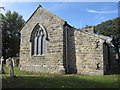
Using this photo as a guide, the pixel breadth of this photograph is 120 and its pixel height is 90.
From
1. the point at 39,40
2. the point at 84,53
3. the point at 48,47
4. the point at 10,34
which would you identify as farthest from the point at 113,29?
the point at 10,34

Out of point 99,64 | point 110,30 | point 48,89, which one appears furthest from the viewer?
point 110,30

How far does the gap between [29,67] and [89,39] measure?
27.3 feet

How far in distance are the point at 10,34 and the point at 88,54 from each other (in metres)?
29.4

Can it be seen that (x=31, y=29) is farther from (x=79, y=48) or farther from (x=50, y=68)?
(x=79, y=48)

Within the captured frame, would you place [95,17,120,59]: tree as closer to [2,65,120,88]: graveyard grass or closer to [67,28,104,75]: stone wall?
[67,28,104,75]: stone wall

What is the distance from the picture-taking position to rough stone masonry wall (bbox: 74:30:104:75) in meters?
12.2

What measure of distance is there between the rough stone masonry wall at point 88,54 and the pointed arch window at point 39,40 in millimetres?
4057

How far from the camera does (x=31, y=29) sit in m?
16.7

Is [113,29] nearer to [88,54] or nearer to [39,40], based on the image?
[88,54]

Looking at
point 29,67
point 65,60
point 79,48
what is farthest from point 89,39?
point 29,67

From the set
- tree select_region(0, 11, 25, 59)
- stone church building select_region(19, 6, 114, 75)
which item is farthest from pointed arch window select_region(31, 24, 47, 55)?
tree select_region(0, 11, 25, 59)

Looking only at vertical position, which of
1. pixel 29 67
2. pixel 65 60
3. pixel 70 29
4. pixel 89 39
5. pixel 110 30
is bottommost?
pixel 29 67

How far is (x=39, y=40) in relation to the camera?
1605 centimetres

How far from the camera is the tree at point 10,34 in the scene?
34319mm
